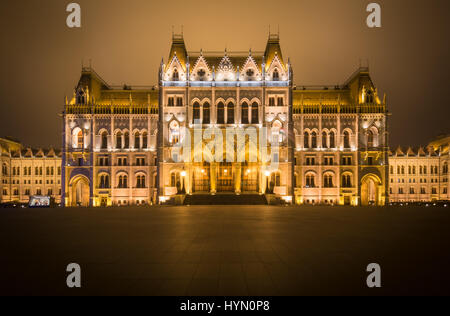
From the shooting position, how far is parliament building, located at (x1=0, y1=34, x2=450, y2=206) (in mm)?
62062

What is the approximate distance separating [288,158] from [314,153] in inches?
256

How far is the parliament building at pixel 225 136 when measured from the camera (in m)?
62.1

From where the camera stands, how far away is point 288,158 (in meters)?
62.8

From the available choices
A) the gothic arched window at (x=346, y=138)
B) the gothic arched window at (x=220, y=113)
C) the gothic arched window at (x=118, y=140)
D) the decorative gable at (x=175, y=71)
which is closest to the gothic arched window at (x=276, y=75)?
the gothic arched window at (x=220, y=113)

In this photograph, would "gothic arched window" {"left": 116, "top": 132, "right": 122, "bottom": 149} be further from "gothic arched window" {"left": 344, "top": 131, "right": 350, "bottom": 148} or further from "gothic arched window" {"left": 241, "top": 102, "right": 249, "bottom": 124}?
"gothic arched window" {"left": 344, "top": 131, "right": 350, "bottom": 148}

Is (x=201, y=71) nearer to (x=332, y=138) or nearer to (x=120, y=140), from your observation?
(x=120, y=140)

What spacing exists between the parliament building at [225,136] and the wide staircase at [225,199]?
533 millimetres

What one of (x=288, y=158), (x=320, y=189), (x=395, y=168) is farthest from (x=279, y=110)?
(x=395, y=168)

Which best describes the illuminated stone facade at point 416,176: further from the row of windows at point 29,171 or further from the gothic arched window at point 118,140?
the row of windows at point 29,171

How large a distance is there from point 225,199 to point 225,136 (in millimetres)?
11729

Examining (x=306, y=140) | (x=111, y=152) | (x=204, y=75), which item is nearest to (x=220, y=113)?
(x=204, y=75)

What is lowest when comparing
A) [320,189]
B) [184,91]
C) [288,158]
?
[320,189]
